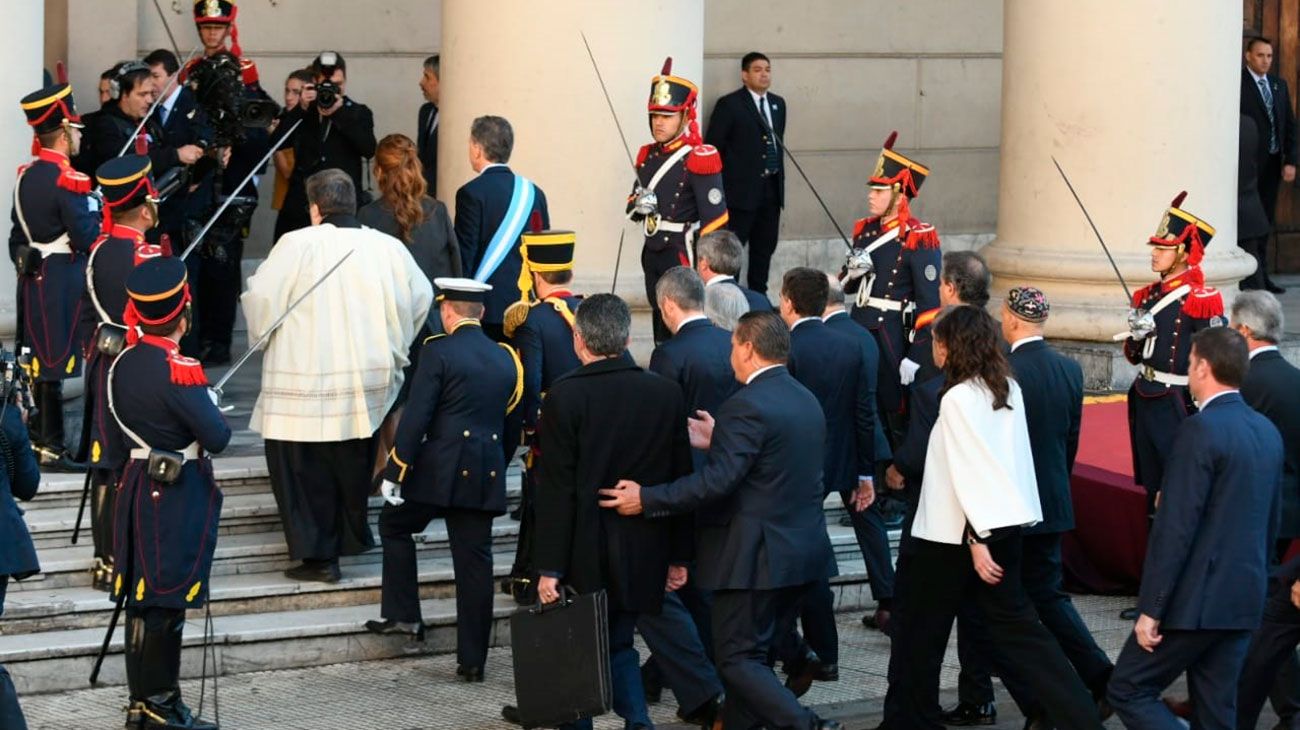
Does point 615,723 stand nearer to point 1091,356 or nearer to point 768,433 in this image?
point 768,433

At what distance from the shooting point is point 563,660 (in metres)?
7.66

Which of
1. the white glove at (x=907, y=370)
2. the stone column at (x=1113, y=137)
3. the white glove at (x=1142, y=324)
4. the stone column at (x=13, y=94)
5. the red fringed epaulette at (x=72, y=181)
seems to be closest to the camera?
the red fringed epaulette at (x=72, y=181)

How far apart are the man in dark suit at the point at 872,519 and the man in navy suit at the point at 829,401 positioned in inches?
2.4

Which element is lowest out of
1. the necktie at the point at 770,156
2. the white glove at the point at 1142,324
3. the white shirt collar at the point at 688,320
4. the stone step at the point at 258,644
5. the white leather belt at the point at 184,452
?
the stone step at the point at 258,644

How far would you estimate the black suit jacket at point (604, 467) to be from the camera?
773cm

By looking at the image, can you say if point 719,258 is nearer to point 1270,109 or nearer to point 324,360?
point 324,360

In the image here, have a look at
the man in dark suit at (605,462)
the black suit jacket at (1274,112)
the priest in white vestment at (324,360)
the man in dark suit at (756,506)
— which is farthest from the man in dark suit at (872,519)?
the black suit jacket at (1274,112)

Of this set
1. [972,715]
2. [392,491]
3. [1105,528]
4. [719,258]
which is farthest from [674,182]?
[972,715]

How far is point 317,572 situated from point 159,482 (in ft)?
5.24

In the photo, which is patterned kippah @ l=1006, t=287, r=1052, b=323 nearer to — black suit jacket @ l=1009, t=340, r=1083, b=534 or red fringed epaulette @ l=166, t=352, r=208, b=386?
black suit jacket @ l=1009, t=340, r=1083, b=534

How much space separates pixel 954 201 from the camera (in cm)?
1669

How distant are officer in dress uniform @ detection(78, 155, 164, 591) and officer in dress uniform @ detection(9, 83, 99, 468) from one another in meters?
0.54

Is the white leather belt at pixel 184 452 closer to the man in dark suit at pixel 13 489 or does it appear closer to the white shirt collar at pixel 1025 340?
the man in dark suit at pixel 13 489

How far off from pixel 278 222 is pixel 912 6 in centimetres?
537
